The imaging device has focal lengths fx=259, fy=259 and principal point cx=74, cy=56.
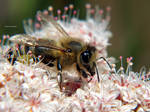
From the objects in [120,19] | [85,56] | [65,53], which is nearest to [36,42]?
[65,53]

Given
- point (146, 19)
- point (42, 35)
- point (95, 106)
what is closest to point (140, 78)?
point (95, 106)

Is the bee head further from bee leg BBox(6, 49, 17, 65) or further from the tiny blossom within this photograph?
bee leg BBox(6, 49, 17, 65)

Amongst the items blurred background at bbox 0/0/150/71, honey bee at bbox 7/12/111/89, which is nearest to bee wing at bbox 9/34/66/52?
honey bee at bbox 7/12/111/89

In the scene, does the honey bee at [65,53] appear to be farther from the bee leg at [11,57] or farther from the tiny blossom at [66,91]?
the bee leg at [11,57]

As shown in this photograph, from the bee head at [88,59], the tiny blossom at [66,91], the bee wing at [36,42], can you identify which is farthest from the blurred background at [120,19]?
the bee head at [88,59]

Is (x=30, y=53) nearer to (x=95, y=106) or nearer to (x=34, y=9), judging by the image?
(x=95, y=106)

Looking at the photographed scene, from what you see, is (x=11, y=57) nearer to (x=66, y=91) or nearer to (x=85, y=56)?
(x=66, y=91)
